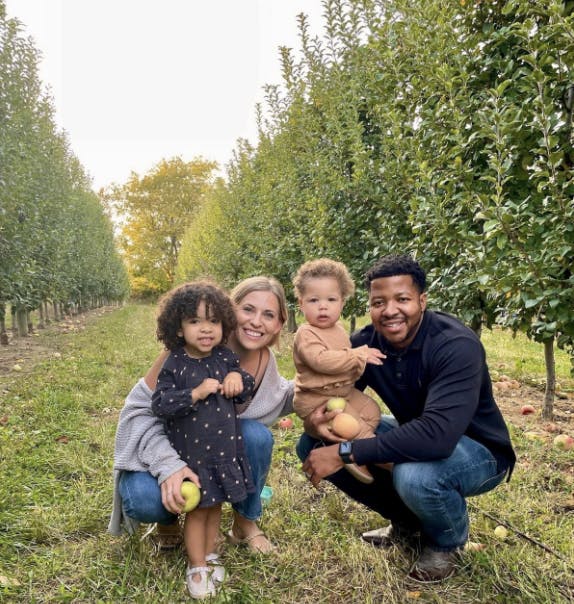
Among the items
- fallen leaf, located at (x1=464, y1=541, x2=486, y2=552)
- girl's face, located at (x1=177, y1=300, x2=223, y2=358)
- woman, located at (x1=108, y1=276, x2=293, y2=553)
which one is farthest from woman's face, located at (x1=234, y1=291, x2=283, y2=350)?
fallen leaf, located at (x1=464, y1=541, x2=486, y2=552)

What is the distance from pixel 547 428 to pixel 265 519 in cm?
289

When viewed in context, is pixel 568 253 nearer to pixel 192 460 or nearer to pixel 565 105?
pixel 565 105

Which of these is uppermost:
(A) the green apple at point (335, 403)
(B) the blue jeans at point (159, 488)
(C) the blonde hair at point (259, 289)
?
(C) the blonde hair at point (259, 289)

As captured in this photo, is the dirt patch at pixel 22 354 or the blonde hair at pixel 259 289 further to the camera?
the dirt patch at pixel 22 354

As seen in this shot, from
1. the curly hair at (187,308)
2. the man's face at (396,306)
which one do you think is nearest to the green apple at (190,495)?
the curly hair at (187,308)

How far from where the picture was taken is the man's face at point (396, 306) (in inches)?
99.6

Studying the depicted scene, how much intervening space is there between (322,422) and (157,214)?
50.0m

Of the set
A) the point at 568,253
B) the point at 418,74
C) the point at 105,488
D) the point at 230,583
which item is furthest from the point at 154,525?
the point at 418,74

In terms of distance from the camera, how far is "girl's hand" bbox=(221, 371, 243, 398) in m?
2.46

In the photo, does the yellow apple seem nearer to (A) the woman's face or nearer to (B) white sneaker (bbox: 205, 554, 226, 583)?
(A) the woman's face

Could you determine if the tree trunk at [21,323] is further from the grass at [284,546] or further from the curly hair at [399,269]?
the curly hair at [399,269]

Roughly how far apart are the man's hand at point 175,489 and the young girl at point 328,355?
0.67 meters

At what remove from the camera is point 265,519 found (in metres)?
3.12

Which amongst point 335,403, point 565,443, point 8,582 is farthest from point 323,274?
point 565,443
